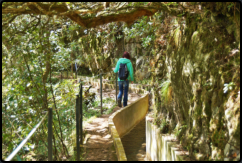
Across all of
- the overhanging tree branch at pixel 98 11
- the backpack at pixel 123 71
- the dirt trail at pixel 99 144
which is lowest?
the dirt trail at pixel 99 144

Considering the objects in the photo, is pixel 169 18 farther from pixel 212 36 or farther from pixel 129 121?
pixel 129 121

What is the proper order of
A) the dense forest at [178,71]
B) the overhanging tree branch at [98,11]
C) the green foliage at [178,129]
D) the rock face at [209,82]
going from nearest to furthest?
the rock face at [209,82]
the dense forest at [178,71]
the overhanging tree branch at [98,11]
the green foliage at [178,129]

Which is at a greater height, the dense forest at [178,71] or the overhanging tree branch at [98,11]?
the overhanging tree branch at [98,11]

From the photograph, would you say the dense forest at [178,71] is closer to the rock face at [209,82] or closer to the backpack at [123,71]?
the rock face at [209,82]

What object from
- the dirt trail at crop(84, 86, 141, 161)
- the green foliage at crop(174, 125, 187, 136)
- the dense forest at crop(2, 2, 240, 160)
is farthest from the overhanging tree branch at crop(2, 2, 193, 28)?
the dirt trail at crop(84, 86, 141, 161)

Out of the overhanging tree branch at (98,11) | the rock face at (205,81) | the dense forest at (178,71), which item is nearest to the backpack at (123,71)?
the rock face at (205,81)

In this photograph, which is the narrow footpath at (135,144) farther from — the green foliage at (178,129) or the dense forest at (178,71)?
the green foliage at (178,129)

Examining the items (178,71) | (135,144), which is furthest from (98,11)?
(135,144)

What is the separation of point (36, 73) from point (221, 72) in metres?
3.57

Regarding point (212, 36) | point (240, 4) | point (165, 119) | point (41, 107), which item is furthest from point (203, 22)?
point (41, 107)

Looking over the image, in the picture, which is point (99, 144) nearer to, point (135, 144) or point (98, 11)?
point (135, 144)

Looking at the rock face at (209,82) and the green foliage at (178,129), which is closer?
the rock face at (209,82)

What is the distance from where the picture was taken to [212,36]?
4820 mm

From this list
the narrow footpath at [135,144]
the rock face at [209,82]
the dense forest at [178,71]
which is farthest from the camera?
the narrow footpath at [135,144]
